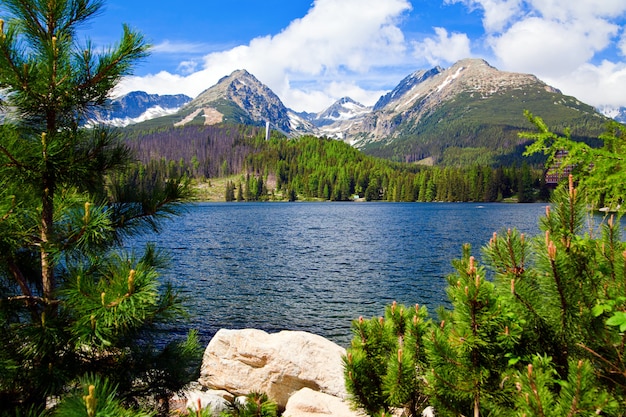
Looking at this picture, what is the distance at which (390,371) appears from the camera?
512 cm

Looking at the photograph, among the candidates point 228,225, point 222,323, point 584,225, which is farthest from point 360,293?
point 228,225

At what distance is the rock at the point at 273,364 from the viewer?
12.5 meters

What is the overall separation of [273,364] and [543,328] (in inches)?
396

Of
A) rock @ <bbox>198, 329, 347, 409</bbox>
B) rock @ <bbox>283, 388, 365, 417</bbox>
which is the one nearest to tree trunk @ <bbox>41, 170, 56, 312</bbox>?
rock @ <bbox>283, 388, 365, 417</bbox>

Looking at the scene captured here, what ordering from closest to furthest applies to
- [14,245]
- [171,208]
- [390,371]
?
1. [14,245]
2. [390,371]
3. [171,208]

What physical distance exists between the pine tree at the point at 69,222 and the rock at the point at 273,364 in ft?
24.5

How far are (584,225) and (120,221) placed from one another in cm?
534

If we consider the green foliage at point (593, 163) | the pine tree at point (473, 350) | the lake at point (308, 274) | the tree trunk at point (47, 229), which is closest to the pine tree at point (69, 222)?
the tree trunk at point (47, 229)

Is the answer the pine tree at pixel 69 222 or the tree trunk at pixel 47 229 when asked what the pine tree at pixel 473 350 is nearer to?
the pine tree at pixel 69 222

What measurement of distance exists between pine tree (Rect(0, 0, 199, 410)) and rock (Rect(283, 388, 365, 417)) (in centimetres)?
554

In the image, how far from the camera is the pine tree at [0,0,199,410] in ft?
13.3

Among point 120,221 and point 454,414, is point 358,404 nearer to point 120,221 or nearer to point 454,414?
point 454,414

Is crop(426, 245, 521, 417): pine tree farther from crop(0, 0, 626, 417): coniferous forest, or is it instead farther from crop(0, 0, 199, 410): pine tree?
crop(0, 0, 199, 410): pine tree

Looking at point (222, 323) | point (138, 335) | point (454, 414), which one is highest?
point (138, 335)
